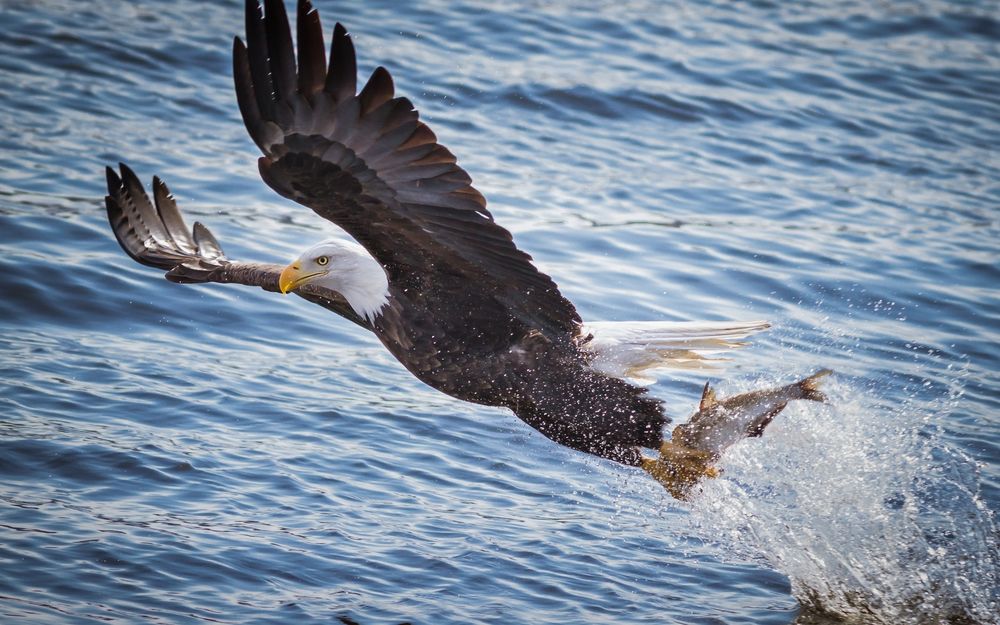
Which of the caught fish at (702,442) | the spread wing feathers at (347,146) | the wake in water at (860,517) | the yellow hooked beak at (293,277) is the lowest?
the wake in water at (860,517)

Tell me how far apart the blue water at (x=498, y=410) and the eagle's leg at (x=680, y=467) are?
0.52 feet

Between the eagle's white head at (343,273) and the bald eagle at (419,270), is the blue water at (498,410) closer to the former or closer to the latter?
the bald eagle at (419,270)

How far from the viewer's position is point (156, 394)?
5.58 metres

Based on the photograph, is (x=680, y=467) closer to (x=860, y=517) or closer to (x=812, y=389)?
(x=812, y=389)

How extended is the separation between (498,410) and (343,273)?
1558 millimetres

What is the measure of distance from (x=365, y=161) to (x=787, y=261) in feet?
15.2

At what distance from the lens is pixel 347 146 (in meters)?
3.98

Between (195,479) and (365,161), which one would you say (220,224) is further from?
(365,161)

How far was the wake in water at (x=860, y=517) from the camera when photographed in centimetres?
464

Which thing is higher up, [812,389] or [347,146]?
[347,146]

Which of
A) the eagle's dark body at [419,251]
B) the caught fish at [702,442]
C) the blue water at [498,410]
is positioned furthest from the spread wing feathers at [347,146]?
the blue water at [498,410]

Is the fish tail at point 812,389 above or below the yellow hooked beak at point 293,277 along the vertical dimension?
below

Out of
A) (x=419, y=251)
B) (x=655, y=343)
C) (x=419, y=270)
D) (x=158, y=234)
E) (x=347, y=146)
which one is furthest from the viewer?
(x=158, y=234)

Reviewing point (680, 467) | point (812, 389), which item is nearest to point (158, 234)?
point (680, 467)
